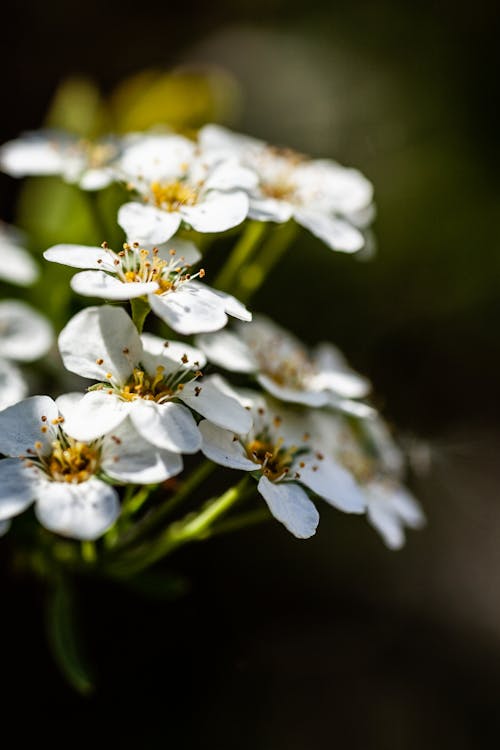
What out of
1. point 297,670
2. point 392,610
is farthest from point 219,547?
point 392,610

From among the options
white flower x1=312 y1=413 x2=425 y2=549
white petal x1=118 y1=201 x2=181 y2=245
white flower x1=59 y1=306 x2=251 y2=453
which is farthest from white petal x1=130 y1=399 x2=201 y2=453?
white flower x1=312 y1=413 x2=425 y2=549

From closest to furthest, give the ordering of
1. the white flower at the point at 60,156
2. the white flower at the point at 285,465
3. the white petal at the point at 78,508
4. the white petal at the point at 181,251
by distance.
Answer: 1. the white petal at the point at 78,508
2. the white flower at the point at 285,465
3. the white petal at the point at 181,251
4. the white flower at the point at 60,156

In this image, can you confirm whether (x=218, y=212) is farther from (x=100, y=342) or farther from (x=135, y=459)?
(x=135, y=459)

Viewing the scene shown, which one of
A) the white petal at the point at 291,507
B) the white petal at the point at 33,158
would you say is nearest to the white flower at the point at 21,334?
the white petal at the point at 33,158

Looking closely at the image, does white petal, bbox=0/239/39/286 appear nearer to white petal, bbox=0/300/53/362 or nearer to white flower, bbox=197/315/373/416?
white petal, bbox=0/300/53/362

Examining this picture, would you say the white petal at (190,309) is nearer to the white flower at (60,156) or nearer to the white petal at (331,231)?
the white petal at (331,231)

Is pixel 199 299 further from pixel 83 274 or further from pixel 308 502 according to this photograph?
pixel 308 502
